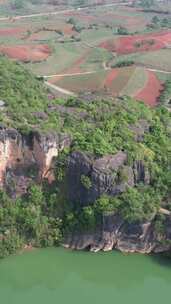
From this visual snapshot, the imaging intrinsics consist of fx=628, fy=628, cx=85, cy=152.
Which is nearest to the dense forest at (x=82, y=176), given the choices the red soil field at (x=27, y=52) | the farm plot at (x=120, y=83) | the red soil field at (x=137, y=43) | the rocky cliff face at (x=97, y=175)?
the rocky cliff face at (x=97, y=175)

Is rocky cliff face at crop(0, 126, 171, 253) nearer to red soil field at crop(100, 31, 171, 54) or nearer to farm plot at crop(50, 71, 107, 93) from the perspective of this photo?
farm plot at crop(50, 71, 107, 93)

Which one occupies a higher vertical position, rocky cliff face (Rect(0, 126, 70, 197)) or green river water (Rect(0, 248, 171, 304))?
rocky cliff face (Rect(0, 126, 70, 197))

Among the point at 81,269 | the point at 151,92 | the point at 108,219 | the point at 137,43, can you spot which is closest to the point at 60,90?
the point at 151,92

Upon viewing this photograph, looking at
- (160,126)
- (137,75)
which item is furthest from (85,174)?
(137,75)

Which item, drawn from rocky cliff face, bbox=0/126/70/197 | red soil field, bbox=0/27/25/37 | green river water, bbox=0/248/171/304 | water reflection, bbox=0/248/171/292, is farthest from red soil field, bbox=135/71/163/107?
red soil field, bbox=0/27/25/37

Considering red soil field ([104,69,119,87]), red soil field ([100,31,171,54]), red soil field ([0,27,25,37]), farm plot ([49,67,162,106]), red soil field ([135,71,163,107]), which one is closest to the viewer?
red soil field ([135,71,163,107])

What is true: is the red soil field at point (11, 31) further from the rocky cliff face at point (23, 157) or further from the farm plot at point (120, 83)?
the rocky cliff face at point (23, 157)
